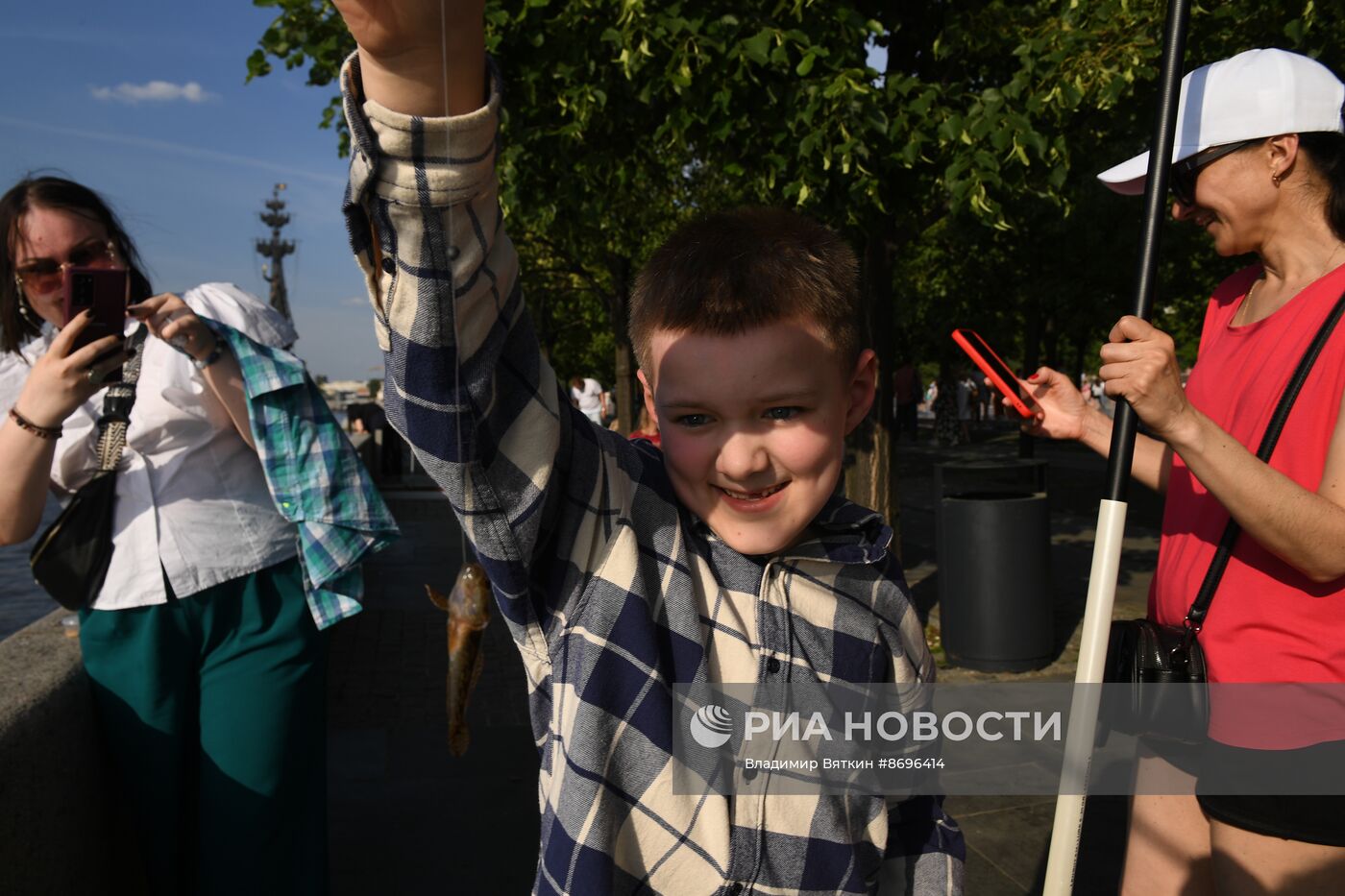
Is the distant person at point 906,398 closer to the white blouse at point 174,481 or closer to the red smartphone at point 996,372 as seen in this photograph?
the red smartphone at point 996,372

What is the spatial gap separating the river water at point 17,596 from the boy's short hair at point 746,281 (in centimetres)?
574

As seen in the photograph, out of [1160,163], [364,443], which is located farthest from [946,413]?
[1160,163]

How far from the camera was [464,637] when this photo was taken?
1317mm

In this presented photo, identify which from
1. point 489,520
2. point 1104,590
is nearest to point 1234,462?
point 1104,590

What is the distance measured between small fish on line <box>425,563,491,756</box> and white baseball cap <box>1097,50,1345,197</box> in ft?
4.90

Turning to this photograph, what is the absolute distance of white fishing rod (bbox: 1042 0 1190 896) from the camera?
1646mm

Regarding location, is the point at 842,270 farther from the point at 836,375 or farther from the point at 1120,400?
the point at 1120,400

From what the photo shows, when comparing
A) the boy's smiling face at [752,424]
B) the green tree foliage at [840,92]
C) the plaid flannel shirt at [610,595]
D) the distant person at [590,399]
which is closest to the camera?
the plaid flannel shirt at [610,595]

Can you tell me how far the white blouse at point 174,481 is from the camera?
2.59 metres

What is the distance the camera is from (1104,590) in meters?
1.70

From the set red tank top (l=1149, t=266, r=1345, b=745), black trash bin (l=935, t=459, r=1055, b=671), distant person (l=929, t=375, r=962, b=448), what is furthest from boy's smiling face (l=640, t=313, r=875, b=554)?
distant person (l=929, t=375, r=962, b=448)

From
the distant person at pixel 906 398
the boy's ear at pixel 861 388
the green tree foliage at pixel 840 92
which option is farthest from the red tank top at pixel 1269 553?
the distant person at pixel 906 398

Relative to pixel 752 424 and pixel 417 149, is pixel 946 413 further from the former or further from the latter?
pixel 417 149

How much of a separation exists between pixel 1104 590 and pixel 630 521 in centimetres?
80
